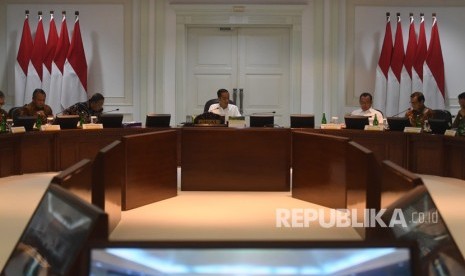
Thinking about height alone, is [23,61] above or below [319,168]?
above

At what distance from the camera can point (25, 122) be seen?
7883 millimetres

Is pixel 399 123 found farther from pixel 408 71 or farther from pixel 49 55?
pixel 49 55

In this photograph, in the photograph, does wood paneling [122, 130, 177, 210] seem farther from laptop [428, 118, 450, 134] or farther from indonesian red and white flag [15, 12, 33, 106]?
indonesian red and white flag [15, 12, 33, 106]

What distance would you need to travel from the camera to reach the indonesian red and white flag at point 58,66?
10.0 meters

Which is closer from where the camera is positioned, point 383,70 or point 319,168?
point 319,168

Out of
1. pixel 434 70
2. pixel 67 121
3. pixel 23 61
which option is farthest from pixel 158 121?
pixel 434 70

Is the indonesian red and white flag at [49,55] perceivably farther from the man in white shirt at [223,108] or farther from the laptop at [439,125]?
the laptop at [439,125]

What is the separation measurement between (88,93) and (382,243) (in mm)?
9150

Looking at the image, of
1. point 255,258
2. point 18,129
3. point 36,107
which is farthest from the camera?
point 36,107

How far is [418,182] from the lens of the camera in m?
2.97

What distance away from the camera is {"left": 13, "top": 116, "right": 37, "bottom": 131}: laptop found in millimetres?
7867

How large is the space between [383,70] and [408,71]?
0.39 m

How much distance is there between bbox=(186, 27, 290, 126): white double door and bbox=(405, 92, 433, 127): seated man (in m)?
2.60

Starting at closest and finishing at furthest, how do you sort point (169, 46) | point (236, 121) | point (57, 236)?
point (57, 236) < point (236, 121) < point (169, 46)
